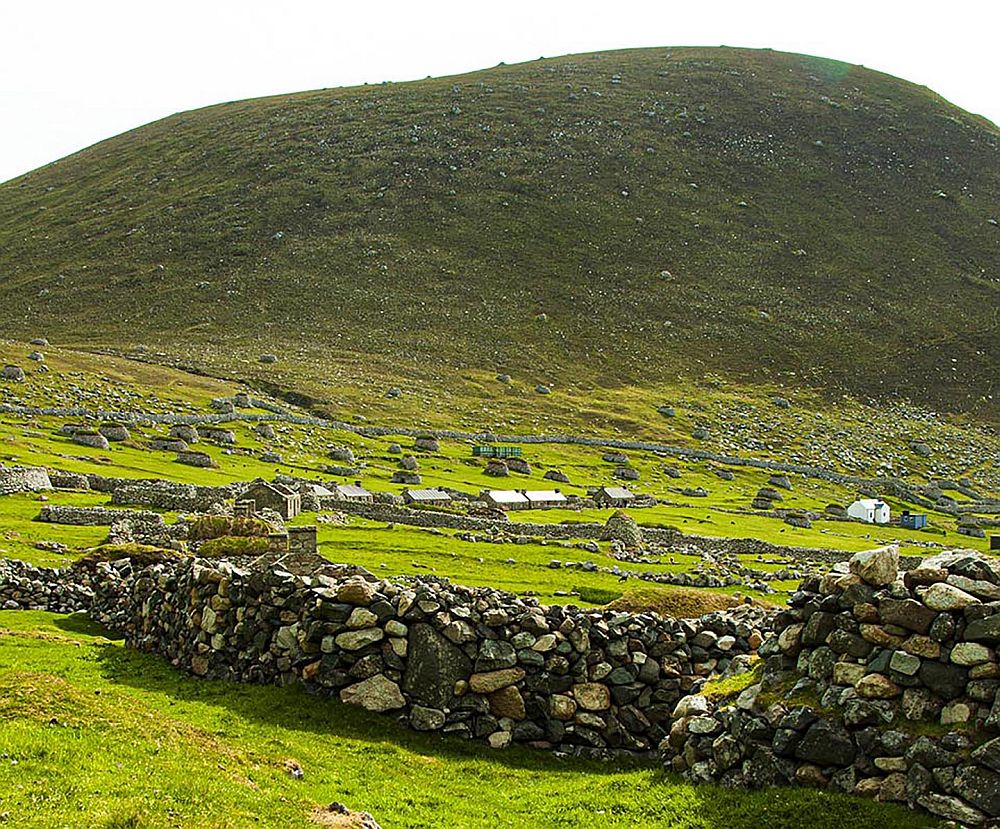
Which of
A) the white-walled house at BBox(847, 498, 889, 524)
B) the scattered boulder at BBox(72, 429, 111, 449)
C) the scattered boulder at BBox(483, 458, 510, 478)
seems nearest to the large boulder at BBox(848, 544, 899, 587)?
the scattered boulder at BBox(72, 429, 111, 449)

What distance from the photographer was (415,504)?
258 ft

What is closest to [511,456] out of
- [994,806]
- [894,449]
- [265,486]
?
[265,486]

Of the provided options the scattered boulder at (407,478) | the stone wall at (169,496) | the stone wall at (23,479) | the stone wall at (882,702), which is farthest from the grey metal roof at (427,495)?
the stone wall at (882,702)

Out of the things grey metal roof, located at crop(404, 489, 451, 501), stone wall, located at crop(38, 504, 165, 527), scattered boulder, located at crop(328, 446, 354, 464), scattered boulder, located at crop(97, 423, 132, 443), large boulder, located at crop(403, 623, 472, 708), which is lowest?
grey metal roof, located at crop(404, 489, 451, 501)

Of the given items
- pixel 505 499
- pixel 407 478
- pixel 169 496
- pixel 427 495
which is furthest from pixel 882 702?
pixel 407 478

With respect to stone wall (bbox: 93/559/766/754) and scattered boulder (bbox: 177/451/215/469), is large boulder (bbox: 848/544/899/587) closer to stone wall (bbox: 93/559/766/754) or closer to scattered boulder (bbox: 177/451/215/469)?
stone wall (bbox: 93/559/766/754)

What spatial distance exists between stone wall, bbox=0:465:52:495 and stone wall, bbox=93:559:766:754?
5284 centimetres

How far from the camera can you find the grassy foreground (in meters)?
12.0

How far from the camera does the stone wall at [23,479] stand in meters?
64.2

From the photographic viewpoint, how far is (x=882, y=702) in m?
13.5

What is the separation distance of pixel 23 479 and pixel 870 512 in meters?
81.6

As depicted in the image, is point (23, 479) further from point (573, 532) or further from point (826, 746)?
point (826, 746)

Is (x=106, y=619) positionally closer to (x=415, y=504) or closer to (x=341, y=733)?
(x=341, y=733)

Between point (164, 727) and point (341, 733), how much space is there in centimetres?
330
